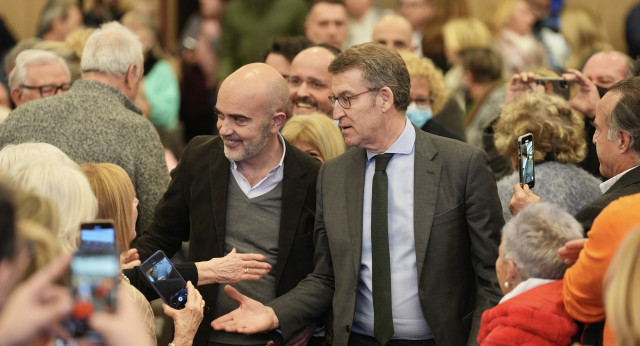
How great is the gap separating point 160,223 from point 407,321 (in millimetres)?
1236

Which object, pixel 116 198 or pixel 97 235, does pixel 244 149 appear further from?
pixel 97 235

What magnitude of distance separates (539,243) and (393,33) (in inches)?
156

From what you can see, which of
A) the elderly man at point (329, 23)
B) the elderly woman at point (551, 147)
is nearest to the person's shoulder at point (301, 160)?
the elderly woman at point (551, 147)

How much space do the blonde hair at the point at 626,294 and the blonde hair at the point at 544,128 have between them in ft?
6.11

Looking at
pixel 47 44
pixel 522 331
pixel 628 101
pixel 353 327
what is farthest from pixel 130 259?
pixel 47 44

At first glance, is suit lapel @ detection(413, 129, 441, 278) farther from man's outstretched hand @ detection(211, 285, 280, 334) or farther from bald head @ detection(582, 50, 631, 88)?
bald head @ detection(582, 50, 631, 88)

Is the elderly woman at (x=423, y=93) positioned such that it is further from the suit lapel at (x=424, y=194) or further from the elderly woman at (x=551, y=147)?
the suit lapel at (x=424, y=194)

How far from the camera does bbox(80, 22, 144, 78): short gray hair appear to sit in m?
4.68

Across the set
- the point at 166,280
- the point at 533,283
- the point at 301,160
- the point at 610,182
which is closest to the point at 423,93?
the point at 301,160

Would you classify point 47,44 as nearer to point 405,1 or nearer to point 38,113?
point 38,113

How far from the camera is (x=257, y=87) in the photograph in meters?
4.00

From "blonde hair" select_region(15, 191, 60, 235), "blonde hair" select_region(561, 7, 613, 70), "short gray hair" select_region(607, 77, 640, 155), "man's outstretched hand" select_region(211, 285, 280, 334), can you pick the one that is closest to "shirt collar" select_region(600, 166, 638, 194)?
"short gray hair" select_region(607, 77, 640, 155)

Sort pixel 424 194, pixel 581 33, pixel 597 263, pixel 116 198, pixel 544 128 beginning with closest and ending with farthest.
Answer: pixel 597 263, pixel 116 198, pixel 424 194, pixel 544 128, pixel 581 33

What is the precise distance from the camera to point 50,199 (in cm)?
248
